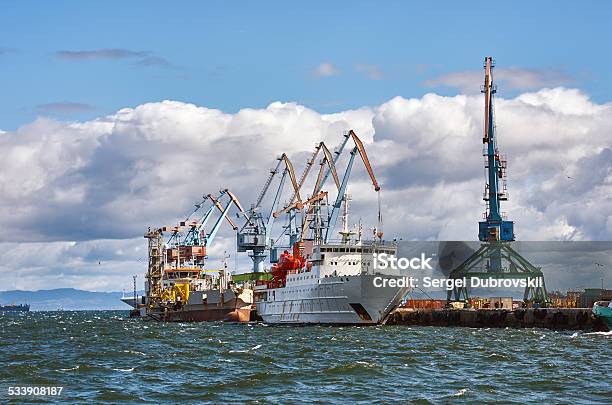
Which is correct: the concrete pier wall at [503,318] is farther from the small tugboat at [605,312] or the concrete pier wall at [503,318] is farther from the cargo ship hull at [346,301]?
the cargo ship hull at [346,301]

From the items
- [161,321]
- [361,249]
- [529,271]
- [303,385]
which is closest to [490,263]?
[529,271]

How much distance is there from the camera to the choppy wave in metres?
44.1

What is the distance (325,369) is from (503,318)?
190 feet

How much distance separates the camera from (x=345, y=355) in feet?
210

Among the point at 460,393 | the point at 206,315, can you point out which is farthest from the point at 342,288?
the point at 460,393

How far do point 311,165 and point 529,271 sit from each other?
66.9 metres

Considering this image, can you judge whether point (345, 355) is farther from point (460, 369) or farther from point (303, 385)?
point (303, 385)

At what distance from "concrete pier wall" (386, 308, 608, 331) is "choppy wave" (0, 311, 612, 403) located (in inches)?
593

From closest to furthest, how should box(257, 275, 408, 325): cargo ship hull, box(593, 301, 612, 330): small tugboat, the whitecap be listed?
1. the whitecap
2. box(593, 301, 612, 330): small tugboat
3. box(257, 275, 408, 325): cargo ship hull

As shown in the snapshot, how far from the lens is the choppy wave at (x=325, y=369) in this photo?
44.1m

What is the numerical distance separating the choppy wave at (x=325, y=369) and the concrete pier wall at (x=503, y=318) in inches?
593

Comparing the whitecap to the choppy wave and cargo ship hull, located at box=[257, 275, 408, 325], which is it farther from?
cargo ship hull, located at box=[257, 275, 408, 325]

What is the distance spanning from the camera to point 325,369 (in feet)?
177

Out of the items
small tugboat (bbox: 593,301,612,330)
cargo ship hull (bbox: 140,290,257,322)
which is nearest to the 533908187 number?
small tugboat (bbox: 593,301,612,330)
